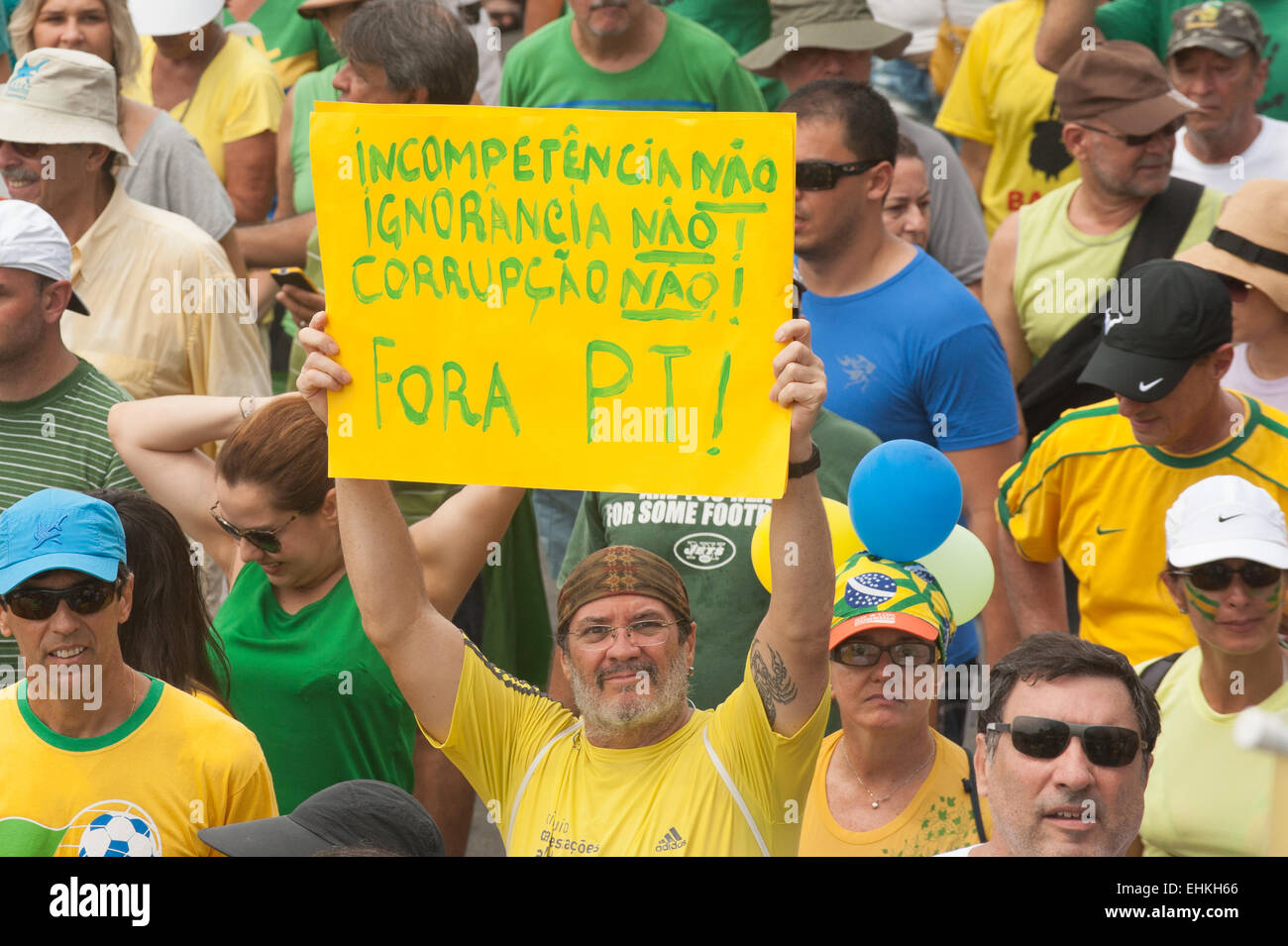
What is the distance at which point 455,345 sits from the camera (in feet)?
11.5

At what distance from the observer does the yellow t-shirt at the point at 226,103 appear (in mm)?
6551

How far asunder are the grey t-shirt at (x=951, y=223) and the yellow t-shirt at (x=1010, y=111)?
15.8 inches

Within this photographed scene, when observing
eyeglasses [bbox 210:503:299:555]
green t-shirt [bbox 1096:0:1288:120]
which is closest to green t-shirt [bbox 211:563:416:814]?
eyeglasses [bbox 210:503:299:555]

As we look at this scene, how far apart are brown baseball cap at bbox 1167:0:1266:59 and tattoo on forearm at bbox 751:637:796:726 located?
3.27 meters

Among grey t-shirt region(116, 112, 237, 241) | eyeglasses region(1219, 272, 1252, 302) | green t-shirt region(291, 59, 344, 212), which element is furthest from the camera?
green t-shirt region(291, 59, 344, 212)

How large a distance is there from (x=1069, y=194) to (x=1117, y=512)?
1.63m

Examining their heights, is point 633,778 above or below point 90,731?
below

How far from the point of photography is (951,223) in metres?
6.32

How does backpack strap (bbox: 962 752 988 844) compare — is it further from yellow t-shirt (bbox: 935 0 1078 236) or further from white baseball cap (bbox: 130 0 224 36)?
white baseball cap (bbox: 130 0 224 36)

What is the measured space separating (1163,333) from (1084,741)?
1247 mm

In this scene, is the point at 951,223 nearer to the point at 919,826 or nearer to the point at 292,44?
the point at 292,44

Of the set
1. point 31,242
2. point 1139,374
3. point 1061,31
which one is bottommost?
point 1139,374

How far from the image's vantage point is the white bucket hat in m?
5.18

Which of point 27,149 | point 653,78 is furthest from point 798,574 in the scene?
point 653,78
